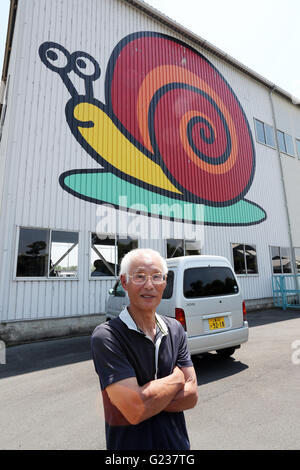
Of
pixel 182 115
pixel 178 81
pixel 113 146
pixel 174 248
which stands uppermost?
pixel 178 81

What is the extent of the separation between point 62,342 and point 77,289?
1.77 metres

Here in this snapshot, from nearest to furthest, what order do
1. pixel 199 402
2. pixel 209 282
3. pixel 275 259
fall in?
pixel 199 402 → pixel 209 282 → pixel 275 259

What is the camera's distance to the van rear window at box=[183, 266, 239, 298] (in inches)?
180

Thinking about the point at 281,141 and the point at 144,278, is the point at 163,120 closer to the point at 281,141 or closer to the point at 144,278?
the point at 281,141

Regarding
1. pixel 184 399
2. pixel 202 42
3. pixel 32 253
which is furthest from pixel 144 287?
pixel 202 42

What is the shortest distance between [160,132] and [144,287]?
11.1 meters

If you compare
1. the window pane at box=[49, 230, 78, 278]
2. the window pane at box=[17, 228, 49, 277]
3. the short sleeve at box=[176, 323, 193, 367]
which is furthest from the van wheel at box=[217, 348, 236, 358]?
the window pane at box=[17, 228, 49, 277]

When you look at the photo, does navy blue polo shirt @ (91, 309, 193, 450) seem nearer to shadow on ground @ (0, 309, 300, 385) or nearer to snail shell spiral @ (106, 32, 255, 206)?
shadow on ground @ (0, 309, 300, 385)

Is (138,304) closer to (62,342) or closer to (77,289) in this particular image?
(62,342)

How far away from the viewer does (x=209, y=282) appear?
4758 millimetres

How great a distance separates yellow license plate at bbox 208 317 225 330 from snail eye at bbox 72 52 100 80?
10.2 metres

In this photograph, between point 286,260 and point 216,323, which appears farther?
point 286,260

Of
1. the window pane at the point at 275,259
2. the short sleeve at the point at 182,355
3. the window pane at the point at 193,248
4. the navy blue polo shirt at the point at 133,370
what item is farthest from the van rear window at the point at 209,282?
the window pane at the point at 275,259

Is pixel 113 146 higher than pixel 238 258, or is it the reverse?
pixel 113 146
